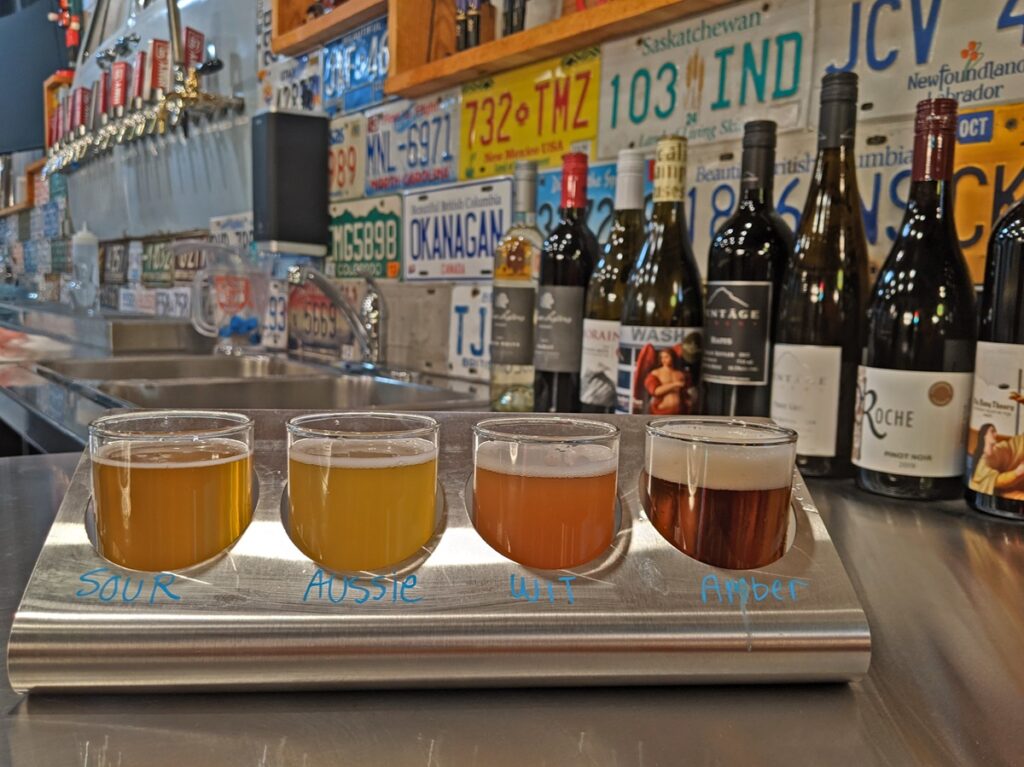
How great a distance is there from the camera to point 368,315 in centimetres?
197

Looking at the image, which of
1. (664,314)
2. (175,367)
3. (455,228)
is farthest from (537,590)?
(175,367)

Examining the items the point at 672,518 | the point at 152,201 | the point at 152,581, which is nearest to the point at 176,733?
the point at 152,581

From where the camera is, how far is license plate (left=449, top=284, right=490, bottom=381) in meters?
1.77

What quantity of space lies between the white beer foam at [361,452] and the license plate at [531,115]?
111 cm

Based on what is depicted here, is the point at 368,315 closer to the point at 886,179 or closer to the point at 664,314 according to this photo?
the point at 664,314

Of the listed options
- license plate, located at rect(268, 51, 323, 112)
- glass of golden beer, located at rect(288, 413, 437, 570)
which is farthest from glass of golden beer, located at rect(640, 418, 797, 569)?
license plate, located at rect(268, 51, 323, 112)

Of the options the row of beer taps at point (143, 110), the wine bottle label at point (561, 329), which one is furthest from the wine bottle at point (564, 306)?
the row of beer taps at point (143, 110)

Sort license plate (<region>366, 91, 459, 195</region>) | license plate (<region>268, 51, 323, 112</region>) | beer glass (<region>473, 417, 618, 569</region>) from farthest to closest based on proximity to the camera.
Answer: license plate (<region>268, 51, 323, 112</region>) → license plate (<region>366, 91, 459, 195</region>) → beer glass (<region>473, 417, 618, 569</region>)

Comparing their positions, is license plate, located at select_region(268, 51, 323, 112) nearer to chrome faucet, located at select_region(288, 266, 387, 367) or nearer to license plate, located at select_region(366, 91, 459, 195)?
license plate, located at select_region(366, 91, 459, 195)

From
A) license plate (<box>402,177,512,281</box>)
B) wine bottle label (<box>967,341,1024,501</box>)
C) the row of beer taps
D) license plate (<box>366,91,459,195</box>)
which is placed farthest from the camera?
the row of beer taps

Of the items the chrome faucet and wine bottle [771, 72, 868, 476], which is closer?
wine bottle [771, 72, 868, 476]

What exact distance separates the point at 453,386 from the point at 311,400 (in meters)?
0.33

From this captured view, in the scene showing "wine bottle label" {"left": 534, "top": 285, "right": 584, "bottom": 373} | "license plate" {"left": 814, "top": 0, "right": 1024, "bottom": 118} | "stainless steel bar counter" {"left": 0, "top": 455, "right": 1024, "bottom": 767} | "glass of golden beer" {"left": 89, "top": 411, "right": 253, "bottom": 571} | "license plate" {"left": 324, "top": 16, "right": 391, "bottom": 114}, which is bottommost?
"stainless steel bar counter" {"left": 0, "top": 455, "right": 1024, "bottom": 767}

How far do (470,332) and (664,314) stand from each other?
2.62 ft
